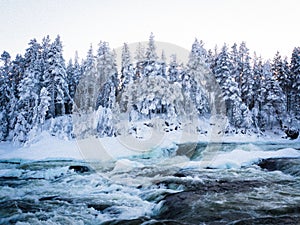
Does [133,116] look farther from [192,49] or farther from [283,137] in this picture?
[283,137]

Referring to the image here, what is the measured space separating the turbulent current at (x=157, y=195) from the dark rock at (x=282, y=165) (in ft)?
0.16

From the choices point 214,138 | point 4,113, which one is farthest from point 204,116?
point 4,113

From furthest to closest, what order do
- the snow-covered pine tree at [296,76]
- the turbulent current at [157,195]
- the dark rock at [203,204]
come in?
the snow-covered pine tree at [296,76] < the turbulent current at [157,195] < the dark rock at [203,204]

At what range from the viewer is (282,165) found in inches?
579

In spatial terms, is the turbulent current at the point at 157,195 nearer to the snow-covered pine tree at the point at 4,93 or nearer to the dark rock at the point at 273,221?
the dark rock at the point at 273,221

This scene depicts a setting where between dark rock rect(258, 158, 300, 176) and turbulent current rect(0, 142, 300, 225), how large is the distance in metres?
0.05

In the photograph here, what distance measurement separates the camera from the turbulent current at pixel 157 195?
760 cm

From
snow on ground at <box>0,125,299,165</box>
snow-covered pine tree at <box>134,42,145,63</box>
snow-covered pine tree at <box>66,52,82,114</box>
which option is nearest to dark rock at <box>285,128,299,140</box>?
snow on ground at <box>0,125,299,165</box>

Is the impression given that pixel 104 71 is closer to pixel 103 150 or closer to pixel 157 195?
pixel 103 150

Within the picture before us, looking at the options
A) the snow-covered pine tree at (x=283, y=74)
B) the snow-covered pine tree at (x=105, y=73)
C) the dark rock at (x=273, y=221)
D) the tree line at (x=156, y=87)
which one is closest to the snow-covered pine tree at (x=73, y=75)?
the tree line at (x=156, y=87)

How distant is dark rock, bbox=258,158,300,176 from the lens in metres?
13.4

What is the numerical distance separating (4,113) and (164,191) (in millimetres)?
35402

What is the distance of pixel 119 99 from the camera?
47.2 meters

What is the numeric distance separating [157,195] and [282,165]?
27.8 ft
